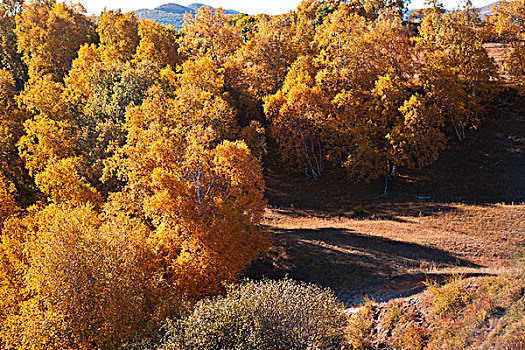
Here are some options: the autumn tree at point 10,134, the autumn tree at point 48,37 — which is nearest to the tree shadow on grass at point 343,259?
the autumn tree at point 10,134

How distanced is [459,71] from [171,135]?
47.5 m

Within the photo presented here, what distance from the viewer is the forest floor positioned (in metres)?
28.4

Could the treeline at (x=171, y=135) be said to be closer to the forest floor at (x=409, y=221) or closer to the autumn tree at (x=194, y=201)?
the autumn tree at (x=194, y=201)

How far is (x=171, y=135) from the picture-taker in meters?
33.7

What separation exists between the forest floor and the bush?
857cm

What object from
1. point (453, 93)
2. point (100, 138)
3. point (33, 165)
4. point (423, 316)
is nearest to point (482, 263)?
point (423, 316)

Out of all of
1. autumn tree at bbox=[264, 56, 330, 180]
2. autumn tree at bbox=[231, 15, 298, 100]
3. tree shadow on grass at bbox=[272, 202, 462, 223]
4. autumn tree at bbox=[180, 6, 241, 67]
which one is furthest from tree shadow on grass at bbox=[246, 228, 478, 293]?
autumn tree at bbox=[180, 6, 241, 67]

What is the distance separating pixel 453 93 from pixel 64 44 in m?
80.7

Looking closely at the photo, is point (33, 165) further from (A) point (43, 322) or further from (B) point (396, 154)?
(B) point (396, 154)

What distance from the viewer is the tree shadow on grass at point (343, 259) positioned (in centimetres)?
2847

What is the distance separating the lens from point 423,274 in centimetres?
2689

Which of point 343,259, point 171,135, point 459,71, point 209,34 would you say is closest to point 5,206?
point 171,135

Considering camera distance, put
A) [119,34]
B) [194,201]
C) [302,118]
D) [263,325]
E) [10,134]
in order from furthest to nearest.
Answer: [119,34], [302,118], [10,134], [194,201], [263,325]

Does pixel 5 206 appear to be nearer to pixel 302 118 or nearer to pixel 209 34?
pixel 302 118
